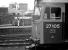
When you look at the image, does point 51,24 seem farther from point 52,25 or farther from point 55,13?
point 55,13

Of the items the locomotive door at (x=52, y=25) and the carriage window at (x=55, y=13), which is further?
the carriage window at (x=55, y=13)

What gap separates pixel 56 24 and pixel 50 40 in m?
0.71

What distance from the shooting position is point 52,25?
6922 mm

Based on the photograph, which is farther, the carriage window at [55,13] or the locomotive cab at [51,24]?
the carriage window at [55,13]

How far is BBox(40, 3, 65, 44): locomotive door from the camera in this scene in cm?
685

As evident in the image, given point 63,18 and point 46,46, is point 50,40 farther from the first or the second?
point 63,18

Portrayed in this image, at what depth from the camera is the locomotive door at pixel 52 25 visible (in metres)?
6.85

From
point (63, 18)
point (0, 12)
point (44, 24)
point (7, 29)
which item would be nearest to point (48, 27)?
point (44, 24)

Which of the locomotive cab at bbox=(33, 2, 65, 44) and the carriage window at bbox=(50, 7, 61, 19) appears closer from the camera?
the locomotive cab at bbox=(33, 2, 65, 44)

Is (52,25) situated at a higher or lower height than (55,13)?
lower

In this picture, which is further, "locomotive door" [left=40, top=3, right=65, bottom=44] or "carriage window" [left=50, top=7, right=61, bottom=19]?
"carriage window" [left=50, top=7, right=61, bottom=19]

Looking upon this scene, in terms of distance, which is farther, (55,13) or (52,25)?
(55,13)

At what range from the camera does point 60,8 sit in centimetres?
699

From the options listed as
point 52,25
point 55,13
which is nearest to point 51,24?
point 52,25
